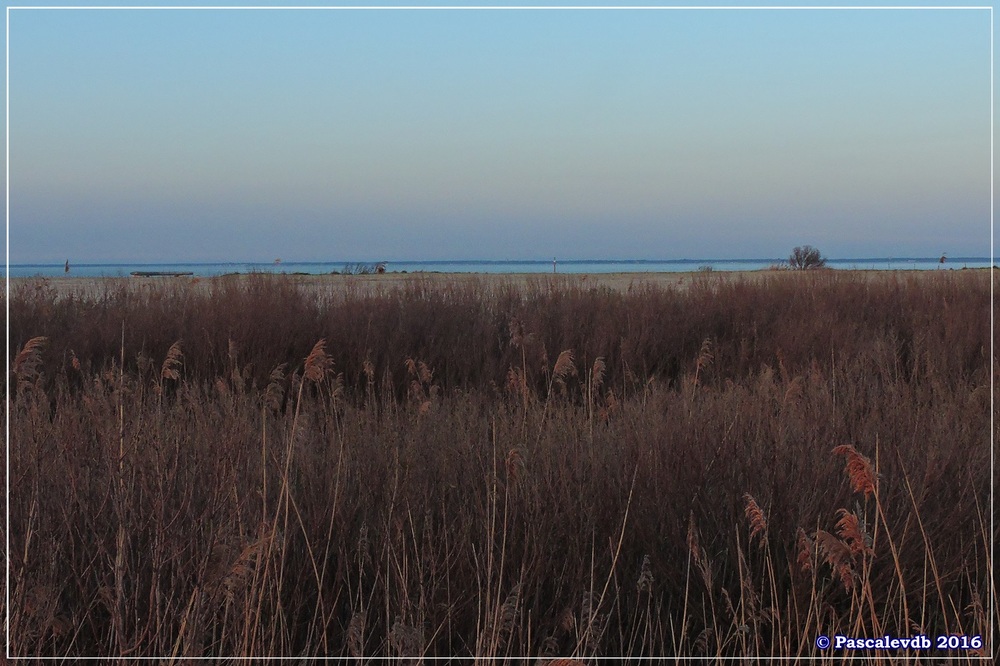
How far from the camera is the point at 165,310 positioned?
9.50 meters

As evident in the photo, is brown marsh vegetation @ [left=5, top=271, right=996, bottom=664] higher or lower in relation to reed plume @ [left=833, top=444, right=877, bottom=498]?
lower

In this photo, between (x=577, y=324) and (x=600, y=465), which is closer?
(x=600, y=465)

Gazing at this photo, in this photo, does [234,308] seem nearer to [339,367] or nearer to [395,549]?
[339,367]

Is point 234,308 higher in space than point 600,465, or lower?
higher

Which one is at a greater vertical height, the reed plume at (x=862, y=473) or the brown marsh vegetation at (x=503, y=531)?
the reed plume at (x=862, y=473)

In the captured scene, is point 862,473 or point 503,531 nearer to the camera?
point 862,473

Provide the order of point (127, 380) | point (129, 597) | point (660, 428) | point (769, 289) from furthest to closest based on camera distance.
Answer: point (769, 289)
point (127, 380)
point (660, 428)
point (129, 597)

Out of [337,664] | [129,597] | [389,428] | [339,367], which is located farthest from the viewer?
[339,367]

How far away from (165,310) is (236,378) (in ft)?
13.8

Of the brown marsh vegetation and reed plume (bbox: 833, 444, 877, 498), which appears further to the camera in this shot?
the brown marsh vegetation

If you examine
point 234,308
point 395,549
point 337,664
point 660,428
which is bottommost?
point 337,664

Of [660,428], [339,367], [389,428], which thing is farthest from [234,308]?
[660,428]

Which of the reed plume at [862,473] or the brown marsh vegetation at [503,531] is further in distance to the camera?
the brown marsh vegetation at [503,531]

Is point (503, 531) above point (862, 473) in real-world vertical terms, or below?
below
